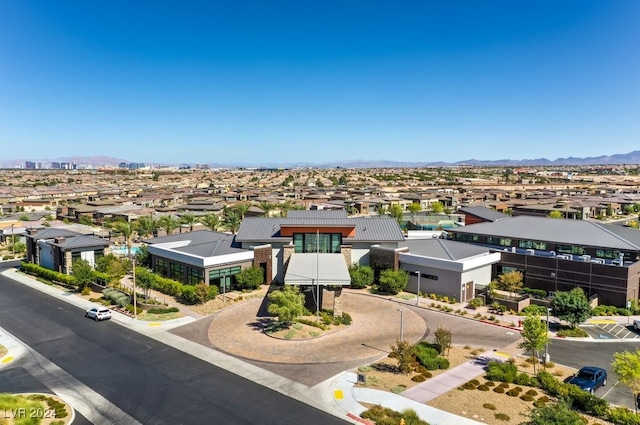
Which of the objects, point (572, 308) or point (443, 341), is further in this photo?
point (572, 308)

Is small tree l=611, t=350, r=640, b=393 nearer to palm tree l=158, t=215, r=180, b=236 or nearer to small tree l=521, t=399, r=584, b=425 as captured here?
small tree l=521, t=399, r=584, b=425

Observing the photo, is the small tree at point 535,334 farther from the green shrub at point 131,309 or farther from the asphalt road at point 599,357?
the green shrub at point 131,309

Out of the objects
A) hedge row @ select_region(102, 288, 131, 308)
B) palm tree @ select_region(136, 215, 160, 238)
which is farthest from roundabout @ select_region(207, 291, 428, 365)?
palm tree @ select_region(136, 215, 160, 238)

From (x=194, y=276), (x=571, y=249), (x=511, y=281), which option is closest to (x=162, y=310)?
(x=194, y=276)

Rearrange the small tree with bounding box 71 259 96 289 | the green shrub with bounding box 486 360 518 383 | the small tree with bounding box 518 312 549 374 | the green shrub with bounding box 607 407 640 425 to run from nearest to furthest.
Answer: the green shrub with bounding box 607 407 640 425
the green shrub with bounding box 486 360 518 383
the small tree with bounding box 518 312 549 374
the small tree with bounding box 71 259 96 289

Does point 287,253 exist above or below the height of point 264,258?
above

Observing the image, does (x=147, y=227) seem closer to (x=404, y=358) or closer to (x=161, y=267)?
(x=161, y=267)

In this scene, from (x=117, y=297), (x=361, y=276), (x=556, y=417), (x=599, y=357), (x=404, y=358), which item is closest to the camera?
(x=556, y=417)
